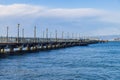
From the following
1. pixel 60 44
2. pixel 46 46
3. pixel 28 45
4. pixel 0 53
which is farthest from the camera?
pixel 60 44

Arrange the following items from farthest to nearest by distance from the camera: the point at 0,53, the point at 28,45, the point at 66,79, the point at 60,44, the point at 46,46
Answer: the point at 60,44 < the point at 46,46 < the point at 28,45 < the point at 0,53 < the point at 66,79

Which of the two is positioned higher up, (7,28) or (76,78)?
(7,28)

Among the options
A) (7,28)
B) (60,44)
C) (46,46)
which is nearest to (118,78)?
(7,28)

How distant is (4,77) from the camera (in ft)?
115

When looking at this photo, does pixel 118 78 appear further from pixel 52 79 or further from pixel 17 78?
pixel 17 78

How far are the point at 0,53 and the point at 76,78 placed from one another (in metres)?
40.5

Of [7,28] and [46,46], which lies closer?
[7,28]

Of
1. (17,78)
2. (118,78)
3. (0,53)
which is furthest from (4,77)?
(0,53)

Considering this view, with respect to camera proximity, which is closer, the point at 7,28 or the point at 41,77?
the point at 41,77

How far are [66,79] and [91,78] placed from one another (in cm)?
266

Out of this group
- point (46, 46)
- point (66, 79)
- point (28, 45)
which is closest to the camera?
point (66, 79)

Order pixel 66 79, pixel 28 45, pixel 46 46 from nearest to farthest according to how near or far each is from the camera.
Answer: pixel 66 79
pixel 28 45
pixel 46 46

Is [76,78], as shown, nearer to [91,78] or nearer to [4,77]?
[91,78]

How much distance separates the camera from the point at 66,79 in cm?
3403
